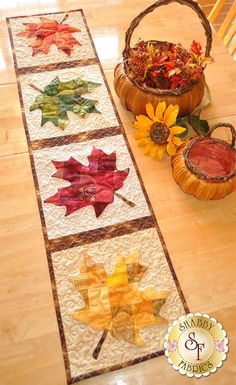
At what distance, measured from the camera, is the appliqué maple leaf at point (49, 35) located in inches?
50.2

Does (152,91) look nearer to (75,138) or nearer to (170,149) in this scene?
(170,149)

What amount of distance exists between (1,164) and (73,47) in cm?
56

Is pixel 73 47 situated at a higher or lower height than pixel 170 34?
lower

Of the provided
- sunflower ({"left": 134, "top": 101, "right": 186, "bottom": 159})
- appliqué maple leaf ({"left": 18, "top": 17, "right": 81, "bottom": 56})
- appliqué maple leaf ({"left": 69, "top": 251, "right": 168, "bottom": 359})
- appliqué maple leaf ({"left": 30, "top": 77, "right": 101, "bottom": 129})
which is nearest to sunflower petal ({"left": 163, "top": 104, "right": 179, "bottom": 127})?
sunflower ({"left": 134, "top": 101, "right": 186, "bottom": 159})

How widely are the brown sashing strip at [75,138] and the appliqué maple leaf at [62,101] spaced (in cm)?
5

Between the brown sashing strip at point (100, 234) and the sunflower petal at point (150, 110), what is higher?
the sunflower petal at point (150, 110)

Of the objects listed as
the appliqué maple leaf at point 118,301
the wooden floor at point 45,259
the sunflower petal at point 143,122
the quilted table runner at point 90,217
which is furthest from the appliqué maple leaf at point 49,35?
the appliqué maple leaf at point 118,301

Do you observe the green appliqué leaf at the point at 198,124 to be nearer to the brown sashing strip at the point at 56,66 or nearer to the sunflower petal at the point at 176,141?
the sunflower petal at the point at 176,141

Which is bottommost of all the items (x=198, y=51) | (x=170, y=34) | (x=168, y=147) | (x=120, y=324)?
(x=120, y=324)

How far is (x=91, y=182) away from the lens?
988 mm

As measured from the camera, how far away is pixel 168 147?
1.00m

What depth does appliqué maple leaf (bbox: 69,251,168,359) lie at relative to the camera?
31.5 inches

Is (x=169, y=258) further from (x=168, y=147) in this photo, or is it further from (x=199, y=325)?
(x=168, y=147)

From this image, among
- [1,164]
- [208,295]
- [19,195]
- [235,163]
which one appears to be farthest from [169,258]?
[1,164]
